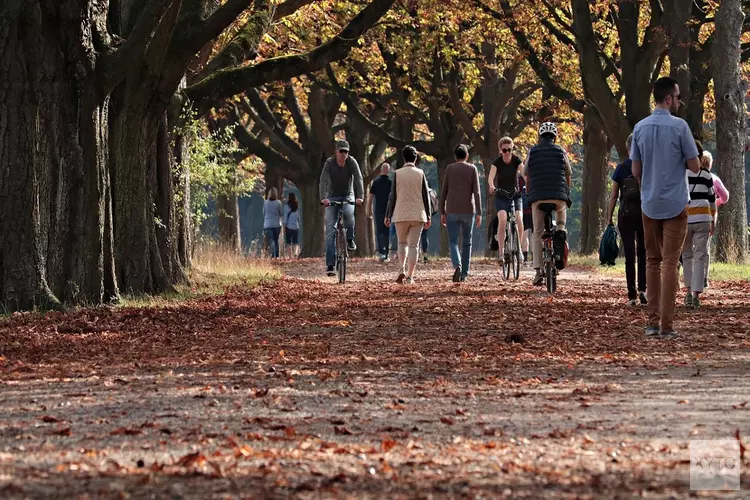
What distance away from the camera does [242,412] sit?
772cm

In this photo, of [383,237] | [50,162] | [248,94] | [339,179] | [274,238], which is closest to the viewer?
[50,162]

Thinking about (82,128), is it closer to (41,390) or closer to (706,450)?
(41,390)

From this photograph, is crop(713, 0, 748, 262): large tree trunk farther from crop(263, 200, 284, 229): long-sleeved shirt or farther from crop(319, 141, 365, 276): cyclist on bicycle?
crop(263, 200, 284, 229): long-sleeved shirt

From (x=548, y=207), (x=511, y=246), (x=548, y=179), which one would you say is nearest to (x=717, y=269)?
(x=511, y=246)

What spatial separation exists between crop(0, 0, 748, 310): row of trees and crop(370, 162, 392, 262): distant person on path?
3614mm

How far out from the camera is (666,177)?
39.1ft

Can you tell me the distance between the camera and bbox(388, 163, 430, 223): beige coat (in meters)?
21.0

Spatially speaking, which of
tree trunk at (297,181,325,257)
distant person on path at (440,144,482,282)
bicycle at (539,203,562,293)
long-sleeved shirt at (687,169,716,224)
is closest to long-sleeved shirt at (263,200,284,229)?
tree trunk at (297,181,325,257)

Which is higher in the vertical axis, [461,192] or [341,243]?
[461,192]

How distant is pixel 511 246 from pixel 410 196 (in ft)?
6.77

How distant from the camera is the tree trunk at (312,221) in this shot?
42312mm

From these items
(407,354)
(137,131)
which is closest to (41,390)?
(407,354)

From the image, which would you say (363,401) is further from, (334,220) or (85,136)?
(334,220)

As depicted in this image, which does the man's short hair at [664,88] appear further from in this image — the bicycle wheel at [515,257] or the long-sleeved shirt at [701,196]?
the bicycle wheel at [515,257]
